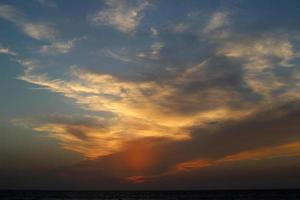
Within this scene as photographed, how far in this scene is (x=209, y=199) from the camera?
98562mm

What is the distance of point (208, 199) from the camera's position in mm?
98438

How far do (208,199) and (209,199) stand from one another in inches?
13.3
